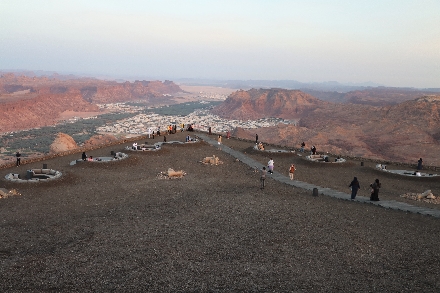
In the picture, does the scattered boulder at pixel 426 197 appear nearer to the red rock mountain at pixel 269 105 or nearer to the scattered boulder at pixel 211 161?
the scattered boulder at pixel 211 161

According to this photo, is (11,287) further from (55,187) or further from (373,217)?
(373,217)

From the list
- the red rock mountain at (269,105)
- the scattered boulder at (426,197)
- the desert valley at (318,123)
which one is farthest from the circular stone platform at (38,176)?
the red rock mountain at (269,105)

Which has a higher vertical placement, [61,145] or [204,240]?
[204,240]

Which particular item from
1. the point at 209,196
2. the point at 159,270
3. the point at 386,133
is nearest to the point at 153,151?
the point at 209,196

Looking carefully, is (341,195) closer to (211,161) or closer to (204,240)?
(204,240)

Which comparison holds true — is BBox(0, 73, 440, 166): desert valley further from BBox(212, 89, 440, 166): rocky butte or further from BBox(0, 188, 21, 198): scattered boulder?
BBox(0, 188, 21, 198): scattered boulder

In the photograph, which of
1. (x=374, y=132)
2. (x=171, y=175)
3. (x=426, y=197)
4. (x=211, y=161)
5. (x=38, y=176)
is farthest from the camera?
(x=374, y=132)

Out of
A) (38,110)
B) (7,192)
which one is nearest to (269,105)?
(38,110)
